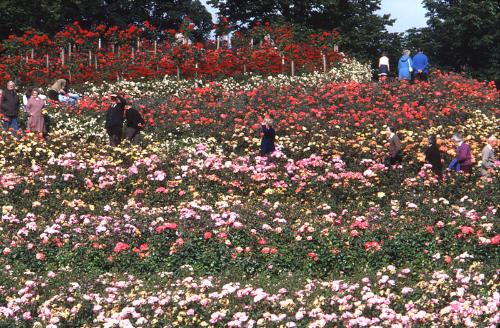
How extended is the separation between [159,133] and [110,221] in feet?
23.0

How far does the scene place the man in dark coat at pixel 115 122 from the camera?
17.8m

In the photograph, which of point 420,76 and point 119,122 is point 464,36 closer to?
point 420,76

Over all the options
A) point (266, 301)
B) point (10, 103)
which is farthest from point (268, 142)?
point (266, 301)

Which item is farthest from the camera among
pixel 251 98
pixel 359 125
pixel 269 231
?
pixel 251 98

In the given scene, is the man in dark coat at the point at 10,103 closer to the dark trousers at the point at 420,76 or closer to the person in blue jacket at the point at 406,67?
the person in blue jacket at the point at 406,67

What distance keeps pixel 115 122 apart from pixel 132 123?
18.9 inches

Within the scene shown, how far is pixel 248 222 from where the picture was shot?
459 inches

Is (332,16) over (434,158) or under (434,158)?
over

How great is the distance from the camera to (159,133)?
1889 centimetres

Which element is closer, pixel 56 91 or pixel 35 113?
pixel 35 113

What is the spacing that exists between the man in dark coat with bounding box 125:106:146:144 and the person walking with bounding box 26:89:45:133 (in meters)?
2.32

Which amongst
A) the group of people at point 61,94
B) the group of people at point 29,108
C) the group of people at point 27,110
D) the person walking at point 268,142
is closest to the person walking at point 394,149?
the person walking at point 268,142

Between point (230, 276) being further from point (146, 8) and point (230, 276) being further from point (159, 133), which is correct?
point (146, 8)

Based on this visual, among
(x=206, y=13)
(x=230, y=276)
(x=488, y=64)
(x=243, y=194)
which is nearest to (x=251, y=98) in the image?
(x=243, y=194)
